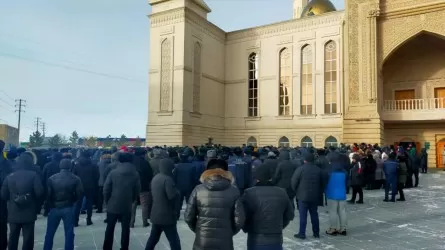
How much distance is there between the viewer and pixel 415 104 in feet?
71.3

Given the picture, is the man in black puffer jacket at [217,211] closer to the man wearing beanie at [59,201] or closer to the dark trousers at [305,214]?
the man wearing beanie at [59,201]

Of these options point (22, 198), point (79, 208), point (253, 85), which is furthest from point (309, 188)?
point (253, 85)

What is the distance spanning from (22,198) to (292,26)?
2511cm

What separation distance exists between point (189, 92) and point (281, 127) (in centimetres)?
788

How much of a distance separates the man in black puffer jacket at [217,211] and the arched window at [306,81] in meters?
23.5

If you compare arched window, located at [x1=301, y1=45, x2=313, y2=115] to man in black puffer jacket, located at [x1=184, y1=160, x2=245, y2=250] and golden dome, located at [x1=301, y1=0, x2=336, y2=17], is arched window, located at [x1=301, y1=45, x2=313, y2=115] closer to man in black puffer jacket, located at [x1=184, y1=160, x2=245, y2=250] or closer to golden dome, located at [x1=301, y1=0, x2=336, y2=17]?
golden dome, located at [x1=301, y1=0, x2=336, y2=17]

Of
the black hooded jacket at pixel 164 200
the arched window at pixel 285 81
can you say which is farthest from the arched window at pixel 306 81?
the black hooded jacket at pixel 164 200

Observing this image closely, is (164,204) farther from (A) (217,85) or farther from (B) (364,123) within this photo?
(A) (217,85)

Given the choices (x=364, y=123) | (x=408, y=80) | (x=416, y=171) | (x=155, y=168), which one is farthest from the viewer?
(x=408, y=80)

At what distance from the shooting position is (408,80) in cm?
2312

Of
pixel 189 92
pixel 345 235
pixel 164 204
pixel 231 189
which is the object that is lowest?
pixel 345 235

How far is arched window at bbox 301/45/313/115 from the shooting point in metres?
26.0

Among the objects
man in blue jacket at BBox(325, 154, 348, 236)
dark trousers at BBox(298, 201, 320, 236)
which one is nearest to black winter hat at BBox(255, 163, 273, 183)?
dark trousers at BBox(298, 201, 320, 236)

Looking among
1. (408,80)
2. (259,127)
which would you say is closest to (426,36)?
(408,80)
